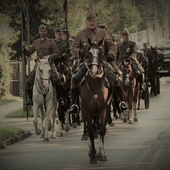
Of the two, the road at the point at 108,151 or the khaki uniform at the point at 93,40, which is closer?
the road at the point at 108,151

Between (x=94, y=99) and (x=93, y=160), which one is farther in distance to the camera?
(x=94, y=99)

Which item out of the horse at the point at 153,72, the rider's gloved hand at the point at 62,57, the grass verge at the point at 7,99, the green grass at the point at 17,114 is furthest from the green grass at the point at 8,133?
→ the horse at the point at 153,72

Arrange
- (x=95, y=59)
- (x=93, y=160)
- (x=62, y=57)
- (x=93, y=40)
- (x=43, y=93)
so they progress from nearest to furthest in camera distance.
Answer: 1. (x=93, y=160)
2. (x=95, y=59)
3. (x=93, y=40)
4. (x=43, y=93)
5. (x=62, y=57)

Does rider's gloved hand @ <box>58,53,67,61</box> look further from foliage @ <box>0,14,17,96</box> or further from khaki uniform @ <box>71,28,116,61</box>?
foliage @ <box>0,14,17,96</box>

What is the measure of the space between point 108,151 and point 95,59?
8.13ft

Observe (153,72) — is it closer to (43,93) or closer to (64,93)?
(64,93)

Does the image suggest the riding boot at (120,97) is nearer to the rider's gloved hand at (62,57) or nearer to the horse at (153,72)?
the rider's gloved hand at (62,57)

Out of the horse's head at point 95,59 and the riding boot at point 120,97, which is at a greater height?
the horse's head at point 95,59

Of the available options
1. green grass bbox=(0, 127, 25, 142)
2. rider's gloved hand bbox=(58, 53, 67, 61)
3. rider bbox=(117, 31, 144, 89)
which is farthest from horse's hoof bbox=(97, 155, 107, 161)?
rider bbox=(117, 31, 144, 89)

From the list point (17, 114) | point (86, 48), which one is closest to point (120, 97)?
point (86, 48)

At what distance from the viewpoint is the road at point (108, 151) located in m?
16.3

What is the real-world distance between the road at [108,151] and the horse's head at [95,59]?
1.59 metres

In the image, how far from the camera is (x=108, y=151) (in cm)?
1878

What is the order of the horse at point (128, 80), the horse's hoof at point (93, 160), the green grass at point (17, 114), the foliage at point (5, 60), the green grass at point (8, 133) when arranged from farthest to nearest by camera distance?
the foliage at point (5, 60), the green grass at point (17, 114), the horse at point (128, 80), the green grass at point (8, 133), the horse's hoof at point (93, 160)
